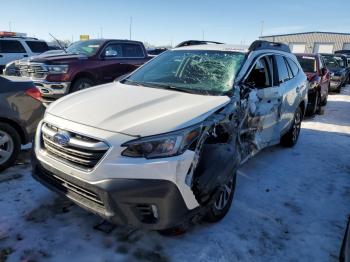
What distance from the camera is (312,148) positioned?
6422mm

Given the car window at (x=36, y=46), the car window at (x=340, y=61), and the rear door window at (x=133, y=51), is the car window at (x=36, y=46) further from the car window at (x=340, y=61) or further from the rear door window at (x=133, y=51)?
the car window at (x=340, y=61)

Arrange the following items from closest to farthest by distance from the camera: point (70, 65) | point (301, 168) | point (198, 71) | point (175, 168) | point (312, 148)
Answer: point (175, 168) < point (198, 71) < point (301, 168) < point (312, 148) < point (70, 65)

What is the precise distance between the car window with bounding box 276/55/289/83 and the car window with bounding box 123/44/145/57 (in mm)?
5535

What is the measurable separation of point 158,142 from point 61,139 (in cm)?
87

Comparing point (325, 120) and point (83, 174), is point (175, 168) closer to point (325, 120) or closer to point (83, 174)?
point (83, 174)

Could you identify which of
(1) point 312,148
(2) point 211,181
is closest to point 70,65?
(1) point 312,148

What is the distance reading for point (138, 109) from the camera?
10.0ft

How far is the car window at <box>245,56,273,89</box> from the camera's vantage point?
4113 millimetres

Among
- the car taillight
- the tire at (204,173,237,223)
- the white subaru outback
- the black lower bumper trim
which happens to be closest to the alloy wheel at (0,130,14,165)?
the car taillight

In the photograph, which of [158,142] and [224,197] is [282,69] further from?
[158,142]

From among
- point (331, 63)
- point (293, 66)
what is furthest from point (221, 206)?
point (331, 63)

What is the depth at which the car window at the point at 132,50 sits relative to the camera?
32.4 ft

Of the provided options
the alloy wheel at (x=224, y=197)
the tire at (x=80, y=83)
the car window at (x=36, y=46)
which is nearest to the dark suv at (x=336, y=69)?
the tire at (x=80, y=83)

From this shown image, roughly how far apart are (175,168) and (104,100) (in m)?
1.19
